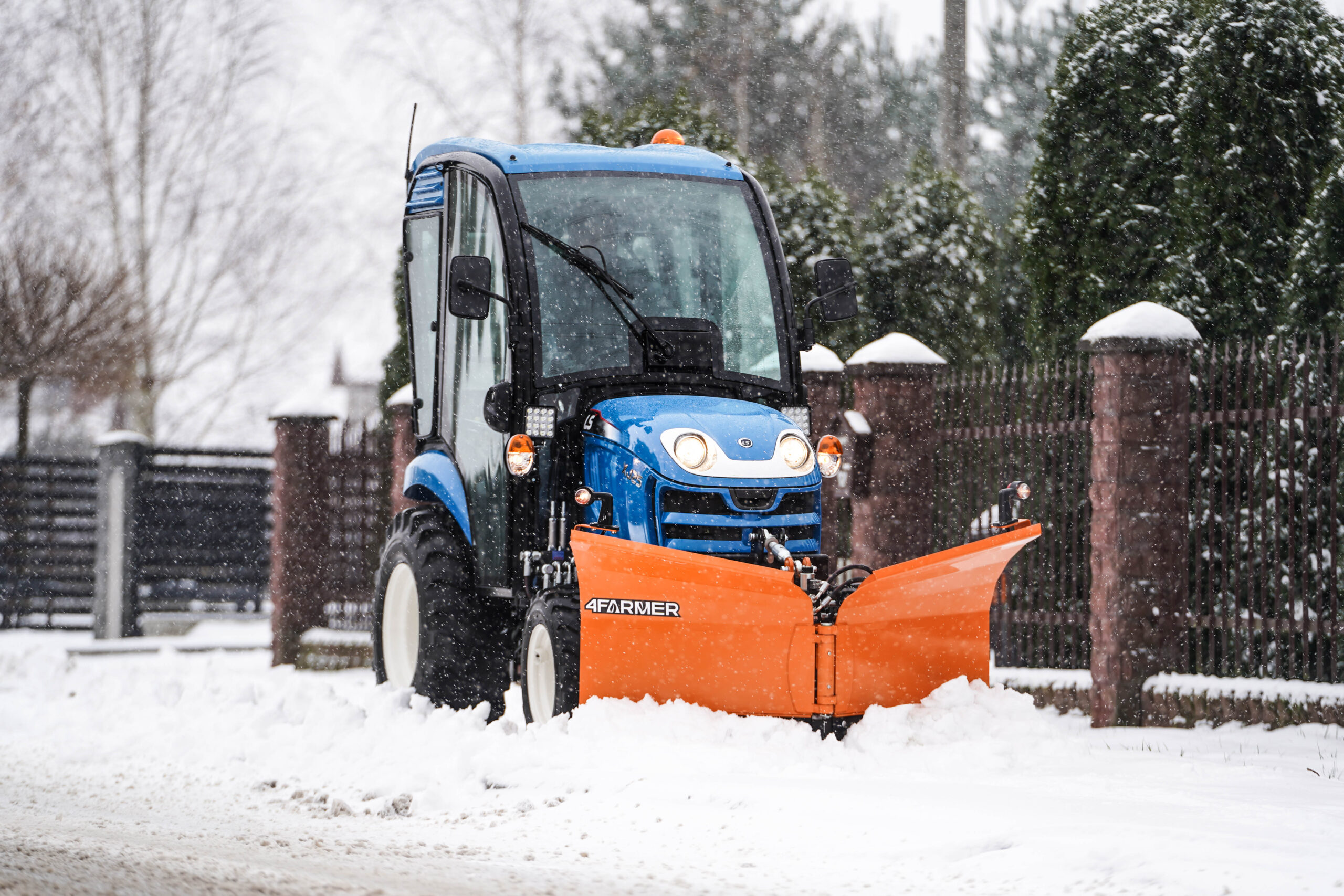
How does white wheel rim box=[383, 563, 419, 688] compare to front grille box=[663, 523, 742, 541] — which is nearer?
front grille box=[663, 523, 742, 541]

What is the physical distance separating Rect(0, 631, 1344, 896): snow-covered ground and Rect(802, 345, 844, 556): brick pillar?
325 centimetres

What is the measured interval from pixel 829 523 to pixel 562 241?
174 inches

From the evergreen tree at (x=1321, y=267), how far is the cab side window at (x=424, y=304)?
4.86 metres

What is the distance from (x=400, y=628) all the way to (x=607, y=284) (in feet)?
8.05

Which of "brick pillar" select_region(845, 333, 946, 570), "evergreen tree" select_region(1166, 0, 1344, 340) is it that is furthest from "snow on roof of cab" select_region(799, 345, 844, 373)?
"evergreen tree" select_region(1166, 0, 1344, 340)

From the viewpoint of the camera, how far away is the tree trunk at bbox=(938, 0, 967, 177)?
23.9m

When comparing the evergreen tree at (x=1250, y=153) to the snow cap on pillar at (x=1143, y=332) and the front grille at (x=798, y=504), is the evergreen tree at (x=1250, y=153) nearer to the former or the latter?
the snow cap on pillar at (x=1143, y=332)

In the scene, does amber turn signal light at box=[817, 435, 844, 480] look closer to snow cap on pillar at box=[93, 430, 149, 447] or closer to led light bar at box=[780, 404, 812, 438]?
led light bar at box=[780, 404, 812, 438]

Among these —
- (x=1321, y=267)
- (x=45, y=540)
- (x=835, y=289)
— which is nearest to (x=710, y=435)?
(x=835, y=289)

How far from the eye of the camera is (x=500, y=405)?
7.87m

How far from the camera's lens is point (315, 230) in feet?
97.8

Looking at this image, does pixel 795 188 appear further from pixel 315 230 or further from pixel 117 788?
pixel 315 230

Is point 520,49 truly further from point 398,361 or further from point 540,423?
point 540,423

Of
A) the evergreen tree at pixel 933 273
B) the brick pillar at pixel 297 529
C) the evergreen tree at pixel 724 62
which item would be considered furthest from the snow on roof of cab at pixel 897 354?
the evergreen tree at pixel 724 62
